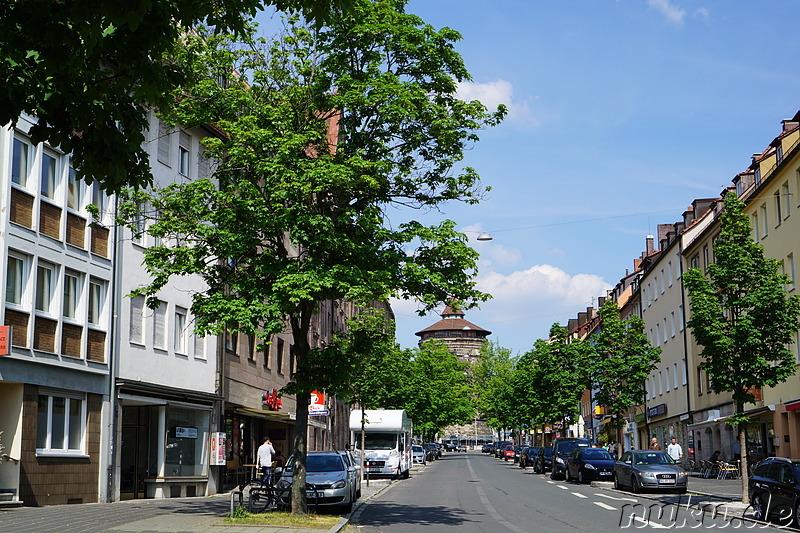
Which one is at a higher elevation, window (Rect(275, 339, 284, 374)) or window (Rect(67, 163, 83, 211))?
window (Rect(67, 163, 83, 211))

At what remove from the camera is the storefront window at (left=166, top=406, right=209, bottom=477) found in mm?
30562

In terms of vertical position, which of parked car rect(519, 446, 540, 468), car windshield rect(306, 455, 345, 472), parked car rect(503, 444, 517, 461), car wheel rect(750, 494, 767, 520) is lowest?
parked car rect(503, 444, 517, 461)

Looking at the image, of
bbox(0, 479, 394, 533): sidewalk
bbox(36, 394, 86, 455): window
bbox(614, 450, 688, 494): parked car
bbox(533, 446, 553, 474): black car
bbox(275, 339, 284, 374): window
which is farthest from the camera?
bbox(533, 446, 553, 474): black car

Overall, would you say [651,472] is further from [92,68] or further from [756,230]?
[92,68]

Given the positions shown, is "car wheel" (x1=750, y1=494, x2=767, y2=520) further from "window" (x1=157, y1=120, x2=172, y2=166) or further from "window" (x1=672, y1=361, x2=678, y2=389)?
"window" (x1=672, y1=361, x2=678, y2=389)

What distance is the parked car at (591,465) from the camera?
1553 inches

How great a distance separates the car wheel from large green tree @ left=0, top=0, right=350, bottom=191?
16090 mm

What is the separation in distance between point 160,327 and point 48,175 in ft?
25.2

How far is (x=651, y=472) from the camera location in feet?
102

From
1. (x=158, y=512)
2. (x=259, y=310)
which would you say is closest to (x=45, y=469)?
(x=158, y=512)

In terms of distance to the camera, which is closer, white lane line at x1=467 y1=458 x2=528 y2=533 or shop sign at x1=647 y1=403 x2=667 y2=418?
white lane line at x1=467 y1=458 x2=528 y2=533

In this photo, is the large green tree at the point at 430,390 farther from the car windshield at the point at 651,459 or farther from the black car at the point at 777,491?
the black car at the point at 777,491

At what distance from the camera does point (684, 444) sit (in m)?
58.0

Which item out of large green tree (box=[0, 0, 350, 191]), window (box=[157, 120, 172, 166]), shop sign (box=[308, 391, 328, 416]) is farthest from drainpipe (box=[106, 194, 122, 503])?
large green tree (box=[0, 0, 350, 191])
